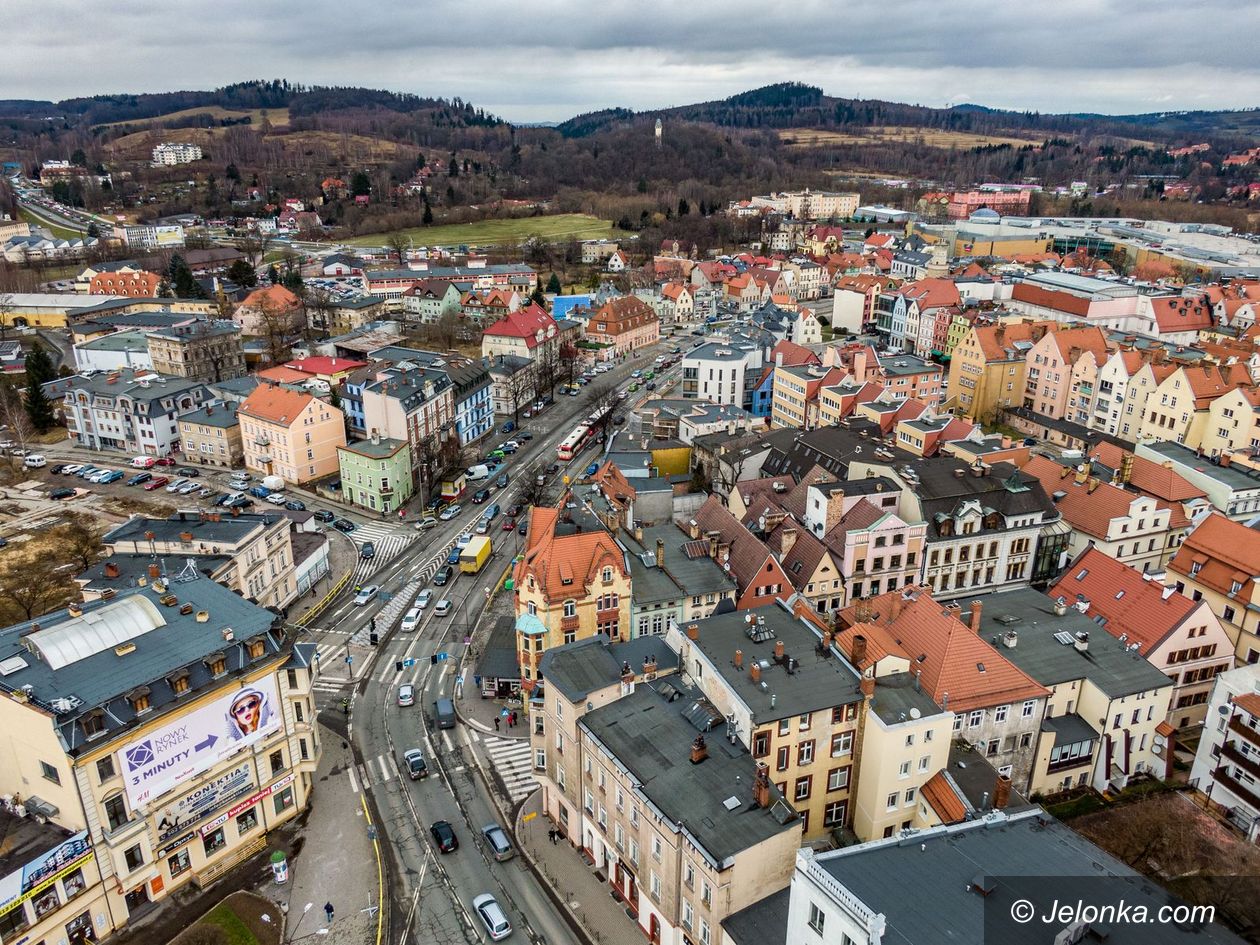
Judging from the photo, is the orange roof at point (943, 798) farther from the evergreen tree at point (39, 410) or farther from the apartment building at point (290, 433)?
the evergreen tree at point (39, 410)

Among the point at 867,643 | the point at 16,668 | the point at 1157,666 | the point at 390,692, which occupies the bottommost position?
the point at 390,692

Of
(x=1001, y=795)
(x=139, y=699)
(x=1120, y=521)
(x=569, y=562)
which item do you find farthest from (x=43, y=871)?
(x=1120, y=521)

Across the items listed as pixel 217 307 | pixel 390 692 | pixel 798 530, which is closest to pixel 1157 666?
pixel 798 530

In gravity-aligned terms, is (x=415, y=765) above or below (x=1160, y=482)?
below

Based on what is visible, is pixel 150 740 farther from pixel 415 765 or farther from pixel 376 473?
pixel 376 473

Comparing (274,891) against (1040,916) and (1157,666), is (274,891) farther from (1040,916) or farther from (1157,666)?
(1157,666)
